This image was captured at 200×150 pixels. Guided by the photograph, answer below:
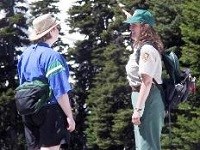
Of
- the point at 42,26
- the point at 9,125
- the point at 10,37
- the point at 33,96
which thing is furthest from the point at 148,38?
the point at 10,37

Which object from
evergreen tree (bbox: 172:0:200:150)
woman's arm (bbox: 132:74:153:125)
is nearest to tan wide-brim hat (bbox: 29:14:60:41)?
woman's arm (bbox: 132:74:153:125)

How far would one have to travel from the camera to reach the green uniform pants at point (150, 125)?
4.50 metres

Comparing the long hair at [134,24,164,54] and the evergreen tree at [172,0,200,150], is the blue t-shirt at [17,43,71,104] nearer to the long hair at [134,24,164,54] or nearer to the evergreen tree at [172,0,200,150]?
the long hair at [134,24,164,54]

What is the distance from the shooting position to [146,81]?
4441mm

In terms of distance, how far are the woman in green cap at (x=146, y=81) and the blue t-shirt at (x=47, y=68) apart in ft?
1.97

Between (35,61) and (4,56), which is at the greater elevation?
(35,61)

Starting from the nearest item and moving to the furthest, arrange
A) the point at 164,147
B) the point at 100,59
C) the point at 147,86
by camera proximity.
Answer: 1. the point at 147,86
2. the point at 164,147
3. the point at 100,59

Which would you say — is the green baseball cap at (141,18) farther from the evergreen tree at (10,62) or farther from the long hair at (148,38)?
the evergreen tree at (10,62)

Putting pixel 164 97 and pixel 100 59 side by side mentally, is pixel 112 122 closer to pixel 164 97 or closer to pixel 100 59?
Answer: pixel 100 59

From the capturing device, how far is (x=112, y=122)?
36312 millimetres

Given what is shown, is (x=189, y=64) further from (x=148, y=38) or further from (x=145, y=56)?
(x=145, y=56)

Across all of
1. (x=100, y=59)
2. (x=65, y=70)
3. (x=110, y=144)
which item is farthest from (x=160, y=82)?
(x=100, y=59)

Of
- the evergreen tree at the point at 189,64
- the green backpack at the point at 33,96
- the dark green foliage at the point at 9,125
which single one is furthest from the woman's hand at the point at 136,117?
the dark green foliage at the point at 9,125

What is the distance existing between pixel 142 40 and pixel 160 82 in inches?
16.7
